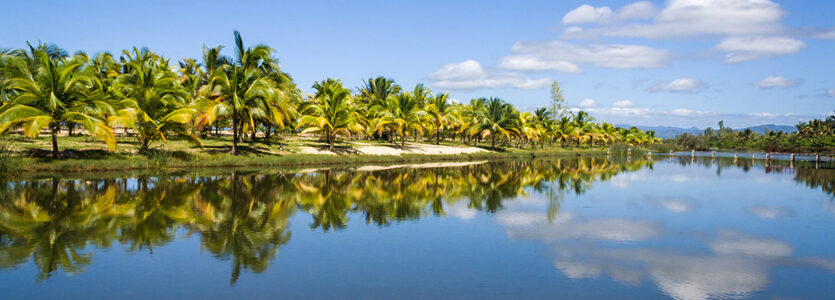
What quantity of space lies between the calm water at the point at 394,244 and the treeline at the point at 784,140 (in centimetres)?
6865

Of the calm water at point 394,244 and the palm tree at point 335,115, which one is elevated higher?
the palm tree at point 335,115

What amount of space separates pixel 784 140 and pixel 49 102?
361 feet

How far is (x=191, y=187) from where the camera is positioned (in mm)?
18469

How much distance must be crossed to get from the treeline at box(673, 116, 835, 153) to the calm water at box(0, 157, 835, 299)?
68.7m

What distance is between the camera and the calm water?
7340mm

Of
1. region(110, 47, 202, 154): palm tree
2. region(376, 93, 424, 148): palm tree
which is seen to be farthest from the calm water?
region(376, 93, 424, 148): palm tree

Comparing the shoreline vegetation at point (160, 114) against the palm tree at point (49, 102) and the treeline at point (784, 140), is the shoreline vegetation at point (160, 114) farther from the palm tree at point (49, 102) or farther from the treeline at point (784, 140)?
the treeline at point (784, 140)

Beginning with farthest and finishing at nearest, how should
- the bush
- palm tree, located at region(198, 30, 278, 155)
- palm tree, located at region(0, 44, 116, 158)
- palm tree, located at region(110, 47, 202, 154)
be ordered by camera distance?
1. palm tree, located at region(198, 30, 278, 155)
2. palm tree, located at region(110, 47, 202, 154)
3. palm tree, located at region(0, 44, 116, 158)
4. the bush

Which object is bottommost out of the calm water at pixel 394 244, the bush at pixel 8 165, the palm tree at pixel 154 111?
the calm water at pixel 394 244

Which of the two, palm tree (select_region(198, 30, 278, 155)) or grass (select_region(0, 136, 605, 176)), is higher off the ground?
palm tree (select_region(198, 30, 278, 155))

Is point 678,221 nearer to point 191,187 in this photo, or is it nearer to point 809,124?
point 191,187

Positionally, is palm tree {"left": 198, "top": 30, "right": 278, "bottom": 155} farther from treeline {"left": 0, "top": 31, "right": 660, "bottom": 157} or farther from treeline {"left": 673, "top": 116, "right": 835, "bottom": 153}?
treeline {"left": 673, "top": 116, "right": 835, "bottom": 153}

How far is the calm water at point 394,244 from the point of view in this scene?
Result: 7.34 meters

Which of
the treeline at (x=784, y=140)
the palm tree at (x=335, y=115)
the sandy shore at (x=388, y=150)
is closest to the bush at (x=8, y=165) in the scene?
the sandy shore at (x=388, y=150)
